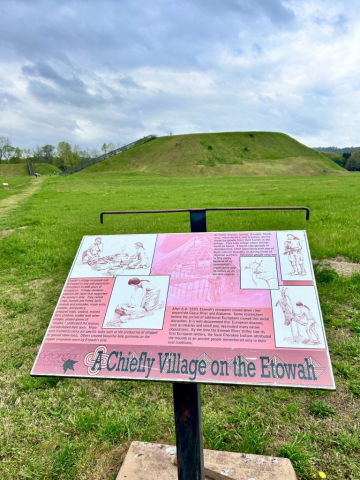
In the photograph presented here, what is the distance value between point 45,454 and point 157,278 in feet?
4.86

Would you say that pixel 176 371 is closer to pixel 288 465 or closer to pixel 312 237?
pixel 288 465

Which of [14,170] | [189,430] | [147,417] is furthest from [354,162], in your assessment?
[189,430]

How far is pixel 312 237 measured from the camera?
21.4 ft

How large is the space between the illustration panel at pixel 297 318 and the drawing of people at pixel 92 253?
1.24 metres

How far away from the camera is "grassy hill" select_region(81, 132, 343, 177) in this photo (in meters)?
50.8

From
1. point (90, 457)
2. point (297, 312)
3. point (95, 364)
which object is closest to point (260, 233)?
point (297, 312)

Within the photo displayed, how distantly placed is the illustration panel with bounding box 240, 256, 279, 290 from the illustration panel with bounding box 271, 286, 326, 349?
2.9 inches

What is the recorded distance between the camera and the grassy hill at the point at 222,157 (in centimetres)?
5075

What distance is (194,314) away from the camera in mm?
1892

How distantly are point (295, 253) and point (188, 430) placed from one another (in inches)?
48.1

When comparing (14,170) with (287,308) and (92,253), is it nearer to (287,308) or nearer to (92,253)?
(92,253)

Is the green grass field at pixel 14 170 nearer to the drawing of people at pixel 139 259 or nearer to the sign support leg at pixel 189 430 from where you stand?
the drawing of people at pixel 139 259

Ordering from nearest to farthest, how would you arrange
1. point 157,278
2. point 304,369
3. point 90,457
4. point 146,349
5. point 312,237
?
point 304,369
point 146,349
point 157,278
point 90,457
point 312,237

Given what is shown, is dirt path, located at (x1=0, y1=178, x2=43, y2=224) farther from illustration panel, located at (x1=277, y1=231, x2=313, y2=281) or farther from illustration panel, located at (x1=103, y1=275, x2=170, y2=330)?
illustration panel, located at (x1=277, y1=231, x2=313, y2=281)
